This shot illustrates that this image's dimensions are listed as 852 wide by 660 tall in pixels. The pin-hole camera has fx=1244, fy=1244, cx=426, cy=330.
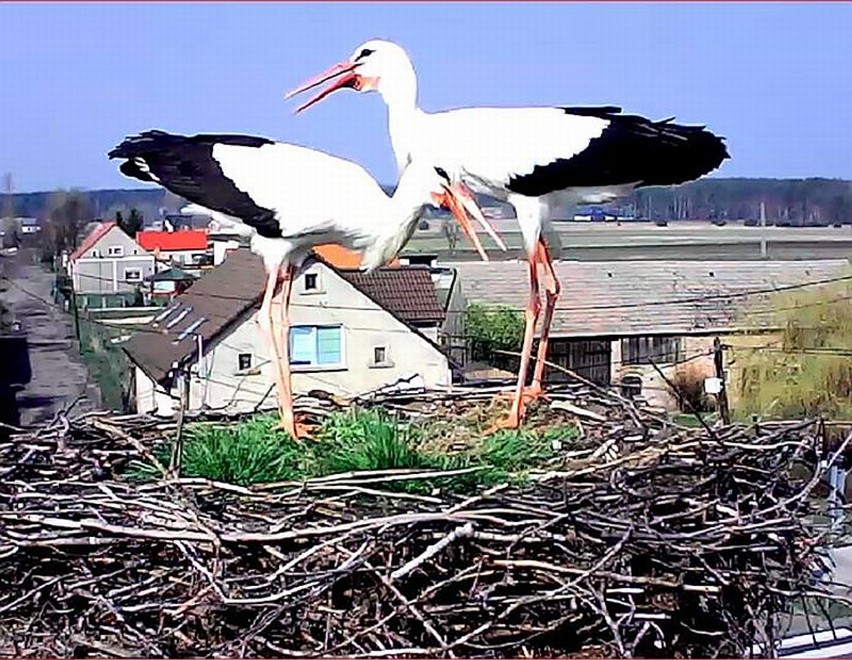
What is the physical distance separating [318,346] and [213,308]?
2.02 feet

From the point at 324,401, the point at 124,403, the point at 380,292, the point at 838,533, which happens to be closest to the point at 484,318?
the point at 380,292

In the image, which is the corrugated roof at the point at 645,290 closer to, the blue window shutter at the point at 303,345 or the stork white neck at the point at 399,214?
the blue window shutter at the point at 303,345

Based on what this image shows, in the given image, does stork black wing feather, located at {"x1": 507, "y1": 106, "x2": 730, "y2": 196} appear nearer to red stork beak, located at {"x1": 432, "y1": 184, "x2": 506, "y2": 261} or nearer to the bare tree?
red stork beak, located at {"x1": 432, "y1": 184, "x2": 506, "y2": 261}

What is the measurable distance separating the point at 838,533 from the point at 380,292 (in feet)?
20.7

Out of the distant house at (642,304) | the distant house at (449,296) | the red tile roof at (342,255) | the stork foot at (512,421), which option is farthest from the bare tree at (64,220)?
the stork foot at (512,421)

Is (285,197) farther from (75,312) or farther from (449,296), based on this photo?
(75,312)

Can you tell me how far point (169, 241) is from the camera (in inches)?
476

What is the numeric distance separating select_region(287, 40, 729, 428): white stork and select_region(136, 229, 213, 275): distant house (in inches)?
373

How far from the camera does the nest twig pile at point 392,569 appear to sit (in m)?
1.18

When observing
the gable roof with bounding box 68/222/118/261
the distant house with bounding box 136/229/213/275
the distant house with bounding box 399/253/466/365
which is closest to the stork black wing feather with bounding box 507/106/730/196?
the distant house with bounding box 399/253/466/365

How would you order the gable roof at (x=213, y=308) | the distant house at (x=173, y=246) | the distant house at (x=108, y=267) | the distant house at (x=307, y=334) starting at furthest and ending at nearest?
the distant house at (x=173, y=246), the distant house at (x=108, y=267), the distant house at (x=307, y=334), the gable roof at (x=213, y=308)

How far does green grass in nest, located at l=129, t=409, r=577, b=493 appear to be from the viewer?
1.56 metres

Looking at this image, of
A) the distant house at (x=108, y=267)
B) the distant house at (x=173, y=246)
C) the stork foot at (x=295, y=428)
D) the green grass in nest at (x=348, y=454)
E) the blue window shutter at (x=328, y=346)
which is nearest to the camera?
the green grass in nest at (x=348, y=454)

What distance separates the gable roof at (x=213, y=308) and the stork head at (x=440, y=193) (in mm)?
3366
